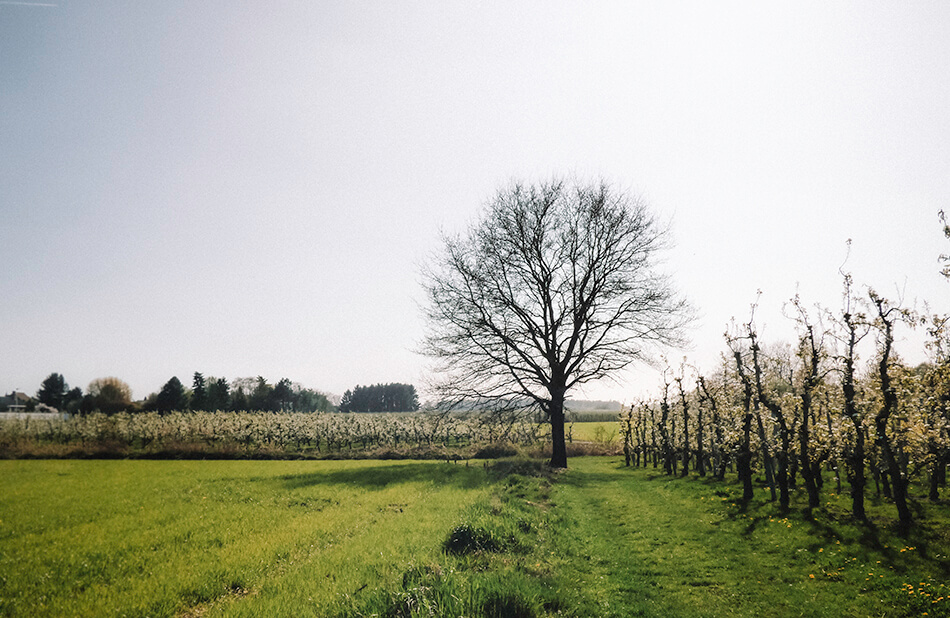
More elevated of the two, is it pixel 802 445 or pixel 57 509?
pixel 802 445

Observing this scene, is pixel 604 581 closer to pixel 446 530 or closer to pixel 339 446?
pixel 446 530

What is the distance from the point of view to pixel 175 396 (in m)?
84.9

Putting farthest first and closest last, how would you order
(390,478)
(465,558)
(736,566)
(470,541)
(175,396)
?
(175,396) < (390,478) < (470,541) < (736,566) < (465,558)

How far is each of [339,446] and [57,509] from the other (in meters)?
40.3

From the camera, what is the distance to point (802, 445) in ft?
50.7

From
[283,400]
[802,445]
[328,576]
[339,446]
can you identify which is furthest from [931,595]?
[283,400]

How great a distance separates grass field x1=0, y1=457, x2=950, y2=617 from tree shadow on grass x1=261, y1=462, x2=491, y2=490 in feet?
13.7

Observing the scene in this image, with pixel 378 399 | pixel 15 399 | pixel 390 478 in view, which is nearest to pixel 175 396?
pixel 15 399

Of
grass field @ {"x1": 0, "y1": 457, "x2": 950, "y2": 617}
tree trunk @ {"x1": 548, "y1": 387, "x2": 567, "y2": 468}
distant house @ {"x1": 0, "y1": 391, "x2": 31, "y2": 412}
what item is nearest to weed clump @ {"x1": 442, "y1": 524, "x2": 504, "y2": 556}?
grass field @ {"x1": 0, "y1": 457, "x2": 950, "y2": 617}

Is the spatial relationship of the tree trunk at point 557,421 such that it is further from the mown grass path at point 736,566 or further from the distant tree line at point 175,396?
the distant tree line at point 175,396

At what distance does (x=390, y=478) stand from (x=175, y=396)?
81.1 meters

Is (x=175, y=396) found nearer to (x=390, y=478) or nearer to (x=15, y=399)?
(x=15, y=399)

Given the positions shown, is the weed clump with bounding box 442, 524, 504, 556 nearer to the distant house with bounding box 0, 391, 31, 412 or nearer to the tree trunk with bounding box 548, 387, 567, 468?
the tree trunk with bounding box 548, 387, 567, 468

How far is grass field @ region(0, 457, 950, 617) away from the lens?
7.17 meters
